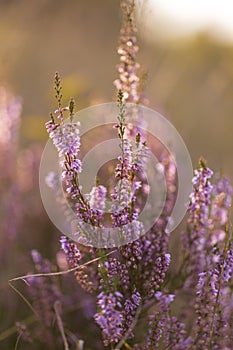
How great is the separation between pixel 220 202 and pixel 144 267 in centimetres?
46

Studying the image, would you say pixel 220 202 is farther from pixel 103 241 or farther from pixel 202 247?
pixel 103 241

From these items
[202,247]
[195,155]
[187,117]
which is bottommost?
[202,247]

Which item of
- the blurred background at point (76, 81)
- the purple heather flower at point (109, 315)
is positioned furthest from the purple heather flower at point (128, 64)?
the purple heather flower at point (109, 315)

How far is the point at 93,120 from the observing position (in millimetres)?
3572

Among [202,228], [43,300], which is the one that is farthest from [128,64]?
[43,300]

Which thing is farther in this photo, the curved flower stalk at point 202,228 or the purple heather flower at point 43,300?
the purple heather flower at point 43,300

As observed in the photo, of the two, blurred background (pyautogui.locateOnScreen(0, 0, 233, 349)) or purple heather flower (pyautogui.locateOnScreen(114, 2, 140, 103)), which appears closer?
purple heather flower (pyautogui.locateOnScreen(114, 2, 140, 103))

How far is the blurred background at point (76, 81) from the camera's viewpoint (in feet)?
11.4

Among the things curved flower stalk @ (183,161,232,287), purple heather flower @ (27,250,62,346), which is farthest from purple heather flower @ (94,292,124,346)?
purple heather flower @ (27,250,62,346)

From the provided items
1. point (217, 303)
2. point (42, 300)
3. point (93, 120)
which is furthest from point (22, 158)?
point (217, 303)

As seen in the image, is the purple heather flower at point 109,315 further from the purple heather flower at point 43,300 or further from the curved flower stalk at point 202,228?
the purple heather flower at point 43,300

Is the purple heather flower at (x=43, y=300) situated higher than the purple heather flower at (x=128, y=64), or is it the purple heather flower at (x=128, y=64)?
the purple heather flower at (x=128, y=64)

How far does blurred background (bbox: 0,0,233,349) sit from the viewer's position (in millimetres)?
3479

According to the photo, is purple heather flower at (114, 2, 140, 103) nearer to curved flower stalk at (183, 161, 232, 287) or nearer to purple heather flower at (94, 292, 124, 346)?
curved flower stalk at (183, 161, 232, 287)
